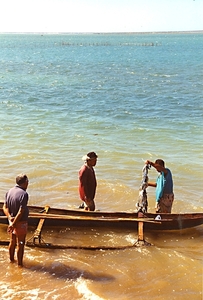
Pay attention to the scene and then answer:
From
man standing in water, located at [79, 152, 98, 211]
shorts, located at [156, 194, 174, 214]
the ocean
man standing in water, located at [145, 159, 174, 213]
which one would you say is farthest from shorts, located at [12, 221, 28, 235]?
shorts, located at [156, 194, 174, 214]

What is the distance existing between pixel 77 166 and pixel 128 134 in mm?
4679

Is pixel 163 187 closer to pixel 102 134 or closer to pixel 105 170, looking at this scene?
pixel 105 170

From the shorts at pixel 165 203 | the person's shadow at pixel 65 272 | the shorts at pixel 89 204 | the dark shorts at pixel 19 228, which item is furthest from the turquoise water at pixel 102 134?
the dark shorts at pixel 19 228

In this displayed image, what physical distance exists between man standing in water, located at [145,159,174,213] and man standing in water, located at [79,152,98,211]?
1.16m

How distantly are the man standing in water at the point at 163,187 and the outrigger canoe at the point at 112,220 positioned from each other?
228mm

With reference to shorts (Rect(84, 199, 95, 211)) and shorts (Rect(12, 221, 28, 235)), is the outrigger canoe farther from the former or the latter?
shorts (Rect(12, 221, 28, 235))

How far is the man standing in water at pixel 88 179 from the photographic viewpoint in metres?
7.57

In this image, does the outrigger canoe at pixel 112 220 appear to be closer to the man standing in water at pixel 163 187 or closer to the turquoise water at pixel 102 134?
the man standing in water at pixel 163 187

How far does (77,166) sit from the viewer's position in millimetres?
12570

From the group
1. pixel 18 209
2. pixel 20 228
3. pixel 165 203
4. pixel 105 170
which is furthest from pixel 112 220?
pixel 105 170

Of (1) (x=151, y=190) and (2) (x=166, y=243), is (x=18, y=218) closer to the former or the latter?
(2) (x=166, y=243)

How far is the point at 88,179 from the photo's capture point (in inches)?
303

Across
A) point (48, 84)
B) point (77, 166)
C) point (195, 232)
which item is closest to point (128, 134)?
point (77, 166)

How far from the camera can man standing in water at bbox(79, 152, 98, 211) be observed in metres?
7.57
